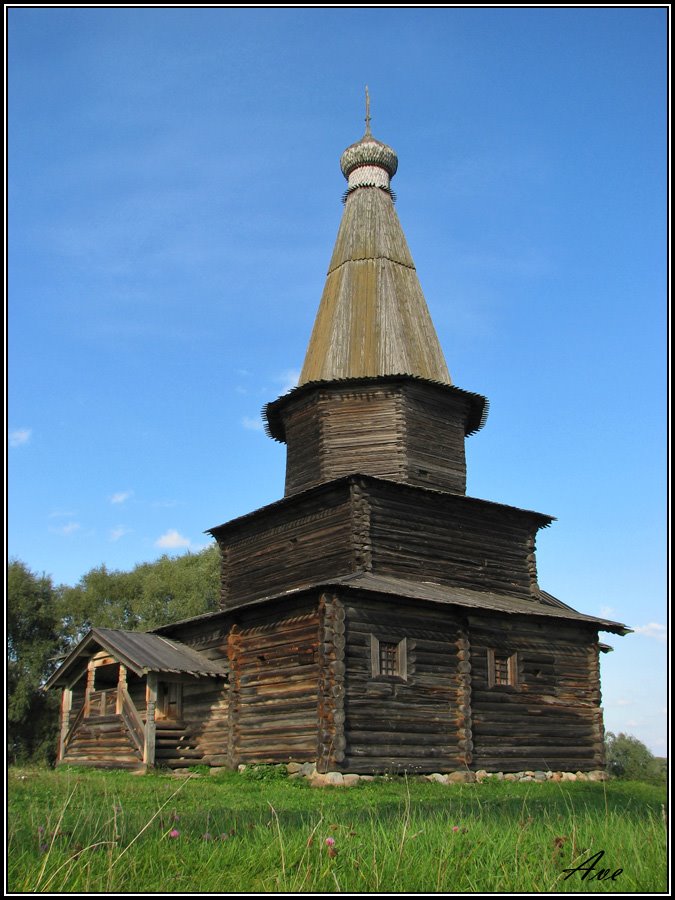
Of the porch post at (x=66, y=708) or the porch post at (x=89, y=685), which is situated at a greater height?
the porch post at (x=89, y=685)

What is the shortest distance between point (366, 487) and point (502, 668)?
19.1 feet

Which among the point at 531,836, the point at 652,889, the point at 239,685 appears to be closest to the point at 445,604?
the point at 239,685

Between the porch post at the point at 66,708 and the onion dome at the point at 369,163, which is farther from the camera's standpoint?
the onion dome at the point at 369,163

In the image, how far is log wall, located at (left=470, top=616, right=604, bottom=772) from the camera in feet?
67.4

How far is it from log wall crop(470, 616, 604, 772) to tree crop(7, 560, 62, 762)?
92.4 ft

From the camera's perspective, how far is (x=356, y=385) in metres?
Result: 24.1

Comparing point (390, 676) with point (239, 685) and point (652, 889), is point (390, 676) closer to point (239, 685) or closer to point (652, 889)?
point (239, 685)

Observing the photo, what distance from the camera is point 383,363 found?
80.0ft

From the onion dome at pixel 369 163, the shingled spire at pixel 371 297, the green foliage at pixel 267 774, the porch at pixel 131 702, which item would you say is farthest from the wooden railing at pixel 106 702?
the onion dome at pixel 369 163

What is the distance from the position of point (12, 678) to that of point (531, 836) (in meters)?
40.5

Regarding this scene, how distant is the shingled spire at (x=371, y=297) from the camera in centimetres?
2475

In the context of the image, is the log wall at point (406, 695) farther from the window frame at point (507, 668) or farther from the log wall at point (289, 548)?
the log wall at point (289, 548)

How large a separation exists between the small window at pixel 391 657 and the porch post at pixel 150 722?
635cm

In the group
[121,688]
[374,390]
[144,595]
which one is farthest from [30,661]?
[374,390]
